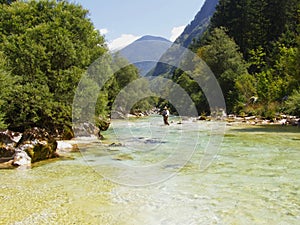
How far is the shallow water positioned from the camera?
6.34 metres

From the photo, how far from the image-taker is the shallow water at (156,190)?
249 inches

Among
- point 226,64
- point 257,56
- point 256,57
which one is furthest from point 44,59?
point 257,56

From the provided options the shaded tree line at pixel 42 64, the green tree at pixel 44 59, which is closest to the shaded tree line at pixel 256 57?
the shaded tree line at pixel 42 64

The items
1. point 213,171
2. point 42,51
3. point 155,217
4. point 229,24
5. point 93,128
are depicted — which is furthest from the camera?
point 229,24

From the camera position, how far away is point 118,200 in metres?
7.43

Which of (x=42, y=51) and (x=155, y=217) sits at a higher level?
(x=42, y=51)

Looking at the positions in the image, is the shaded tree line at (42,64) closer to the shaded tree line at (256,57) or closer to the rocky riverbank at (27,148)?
the rocky riverbank at (27,148)

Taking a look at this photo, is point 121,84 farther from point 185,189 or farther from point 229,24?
point 185,189

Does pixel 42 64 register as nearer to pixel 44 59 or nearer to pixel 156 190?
pixel 44 59

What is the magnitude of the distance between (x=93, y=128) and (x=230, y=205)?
14333mm

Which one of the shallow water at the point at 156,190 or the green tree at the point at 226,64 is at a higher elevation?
the green tree at the point at 226,64

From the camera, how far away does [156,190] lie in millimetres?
8375

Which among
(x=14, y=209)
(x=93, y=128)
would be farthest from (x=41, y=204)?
(x=93, y=128)

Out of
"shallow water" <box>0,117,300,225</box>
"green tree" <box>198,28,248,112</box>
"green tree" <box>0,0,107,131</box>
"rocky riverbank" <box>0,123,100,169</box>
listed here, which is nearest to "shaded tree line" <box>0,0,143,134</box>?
"green tree" <box>0,0,107,131</box>
